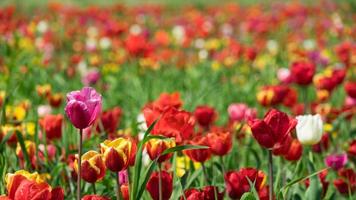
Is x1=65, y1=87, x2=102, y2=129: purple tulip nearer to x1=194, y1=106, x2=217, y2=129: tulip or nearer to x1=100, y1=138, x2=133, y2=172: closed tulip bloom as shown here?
x1=100, y1=138, x2=133, y2=172: closed tulip bloom

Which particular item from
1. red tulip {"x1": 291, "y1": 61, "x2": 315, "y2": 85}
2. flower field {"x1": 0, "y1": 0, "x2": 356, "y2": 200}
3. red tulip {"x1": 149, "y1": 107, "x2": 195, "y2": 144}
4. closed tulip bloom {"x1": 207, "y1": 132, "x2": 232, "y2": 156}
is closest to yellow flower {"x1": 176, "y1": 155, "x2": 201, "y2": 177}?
flower field {"x1": 0, "y1": 0, "x2": 356, "y2": 200}

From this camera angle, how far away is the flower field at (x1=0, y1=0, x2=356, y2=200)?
1.48 meters

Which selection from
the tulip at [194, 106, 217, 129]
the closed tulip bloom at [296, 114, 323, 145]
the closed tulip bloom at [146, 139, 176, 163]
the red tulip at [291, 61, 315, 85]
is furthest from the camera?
the red tulip at [291, 61, 315, 85]

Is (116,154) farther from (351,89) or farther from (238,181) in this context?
(351,89)

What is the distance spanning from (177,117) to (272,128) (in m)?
0.24

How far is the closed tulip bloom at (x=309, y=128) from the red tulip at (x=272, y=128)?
317 millimetres

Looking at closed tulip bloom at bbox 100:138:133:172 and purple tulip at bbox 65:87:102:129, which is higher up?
purple tulip at bbox 65:87:102:129

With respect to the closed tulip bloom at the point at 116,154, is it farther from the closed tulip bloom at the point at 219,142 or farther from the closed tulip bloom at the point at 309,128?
the closed tulip bloom at the point at 309,128

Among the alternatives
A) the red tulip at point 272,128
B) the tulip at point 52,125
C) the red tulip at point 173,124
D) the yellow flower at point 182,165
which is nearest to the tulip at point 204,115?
the yellow flower at point 182,165

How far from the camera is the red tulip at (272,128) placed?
147 cm

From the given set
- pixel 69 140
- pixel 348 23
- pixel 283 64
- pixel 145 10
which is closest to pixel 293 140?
pixel 69 140

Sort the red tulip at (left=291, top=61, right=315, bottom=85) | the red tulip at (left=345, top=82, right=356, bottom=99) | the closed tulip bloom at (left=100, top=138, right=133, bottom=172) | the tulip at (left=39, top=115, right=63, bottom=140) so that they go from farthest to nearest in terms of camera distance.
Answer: the red tulip at (left=291, top=61, right=315, bottom=85)
the red tulip at (left=345, top=82, right=356, bottom=99)
the tulip at (left=39, top=115, right=63, bottom=140)
the closed tulip bloom at (left=100, top=138, right=133, bottom=172)

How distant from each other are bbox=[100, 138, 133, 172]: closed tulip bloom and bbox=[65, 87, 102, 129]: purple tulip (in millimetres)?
67

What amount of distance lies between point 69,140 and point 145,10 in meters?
7.86
